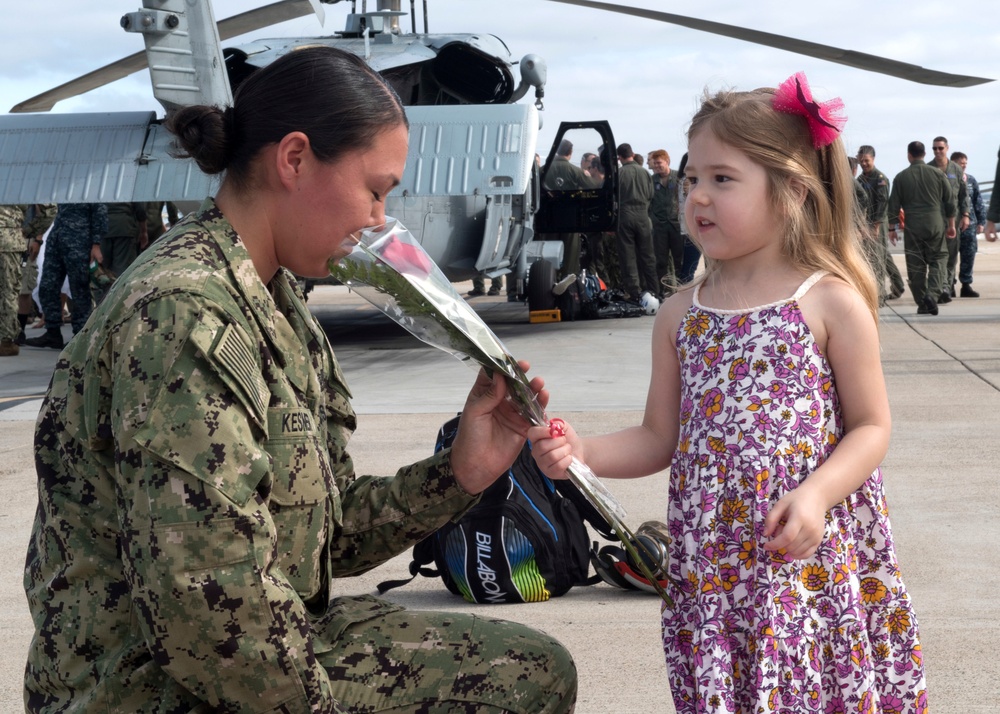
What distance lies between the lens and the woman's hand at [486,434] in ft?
A: 6.69

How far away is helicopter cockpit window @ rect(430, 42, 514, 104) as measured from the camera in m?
10.3

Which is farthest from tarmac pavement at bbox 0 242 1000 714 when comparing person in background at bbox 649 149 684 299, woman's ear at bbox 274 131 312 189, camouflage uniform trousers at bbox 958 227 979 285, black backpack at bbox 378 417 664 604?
person in background at bbox 649 149 684 299

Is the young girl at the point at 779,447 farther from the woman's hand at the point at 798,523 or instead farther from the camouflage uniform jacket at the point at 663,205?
the camouflage uniform jacket at the point at 663,205

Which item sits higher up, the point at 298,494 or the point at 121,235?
the point at 298,494

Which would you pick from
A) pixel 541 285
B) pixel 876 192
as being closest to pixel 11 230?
pixel 541 285

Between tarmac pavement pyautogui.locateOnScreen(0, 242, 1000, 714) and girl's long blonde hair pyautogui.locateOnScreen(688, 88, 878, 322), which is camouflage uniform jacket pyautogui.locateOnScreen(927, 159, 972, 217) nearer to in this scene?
tarmac pavement pyautogui.locateOnScreen(0, 242, 1000, 714)

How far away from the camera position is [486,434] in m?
2.06

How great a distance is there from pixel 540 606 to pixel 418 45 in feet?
24.3

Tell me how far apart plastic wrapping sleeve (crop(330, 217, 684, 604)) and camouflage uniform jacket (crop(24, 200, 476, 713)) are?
0.49ft

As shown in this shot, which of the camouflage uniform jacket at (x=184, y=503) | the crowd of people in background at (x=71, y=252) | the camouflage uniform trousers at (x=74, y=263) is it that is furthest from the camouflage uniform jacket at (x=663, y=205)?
the camouflage uniform jacket at (x=184, y=503)

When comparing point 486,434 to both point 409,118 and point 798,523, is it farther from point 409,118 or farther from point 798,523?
point 409,118

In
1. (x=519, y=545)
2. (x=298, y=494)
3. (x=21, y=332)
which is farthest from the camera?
(x=21, y=332)

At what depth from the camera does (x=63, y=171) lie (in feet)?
28.1

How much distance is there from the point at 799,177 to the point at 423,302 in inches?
31.6
